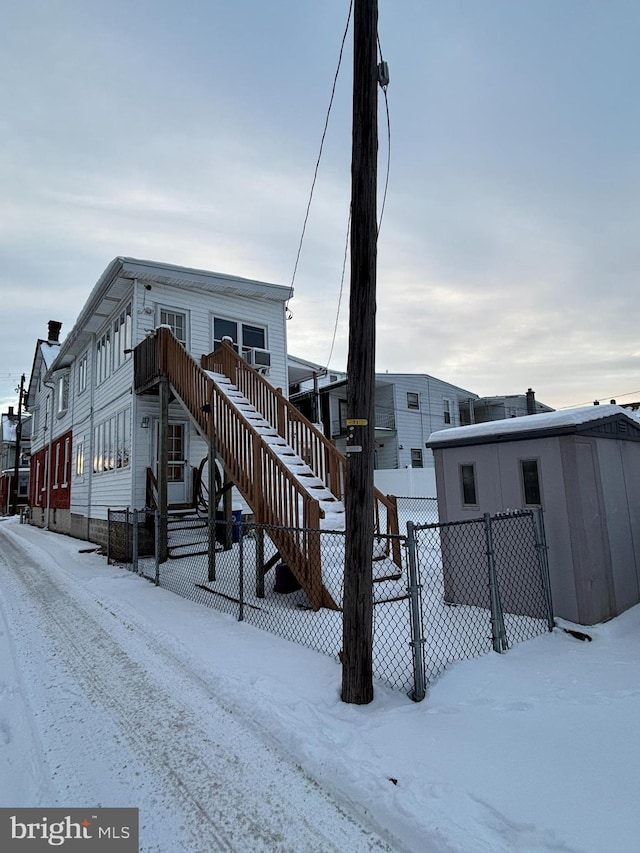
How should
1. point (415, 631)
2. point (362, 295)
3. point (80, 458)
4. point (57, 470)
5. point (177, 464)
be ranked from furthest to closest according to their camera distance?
point (57, 470) < point (80, 458) < point (177, 464) < point (362, 295) < point (415, 631)

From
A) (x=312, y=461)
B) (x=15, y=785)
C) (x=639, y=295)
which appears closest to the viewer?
(x=15, y=785)

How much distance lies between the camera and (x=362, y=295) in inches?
157

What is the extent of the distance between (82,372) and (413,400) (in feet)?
61.8

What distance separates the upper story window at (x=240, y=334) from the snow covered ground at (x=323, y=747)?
34.2 ft

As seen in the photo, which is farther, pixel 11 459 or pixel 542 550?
pixel 11 459

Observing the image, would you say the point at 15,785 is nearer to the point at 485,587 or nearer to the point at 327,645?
the point at 327,645

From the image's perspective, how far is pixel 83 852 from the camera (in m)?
2.34

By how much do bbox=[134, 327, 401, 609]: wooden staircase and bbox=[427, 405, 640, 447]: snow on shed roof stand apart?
61.6 inches

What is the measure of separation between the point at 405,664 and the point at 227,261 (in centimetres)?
1669

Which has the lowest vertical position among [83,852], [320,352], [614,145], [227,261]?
[83,852]

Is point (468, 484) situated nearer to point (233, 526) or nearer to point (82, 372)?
point (233, 526)

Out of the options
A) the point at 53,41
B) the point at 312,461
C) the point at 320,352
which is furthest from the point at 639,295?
the point at 320,352

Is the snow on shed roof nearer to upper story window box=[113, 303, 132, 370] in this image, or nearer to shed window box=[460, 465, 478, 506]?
shed window box=[460, 465, 478, 506]

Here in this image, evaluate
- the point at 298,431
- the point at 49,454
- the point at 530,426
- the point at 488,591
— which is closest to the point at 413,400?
the point at 49,454
